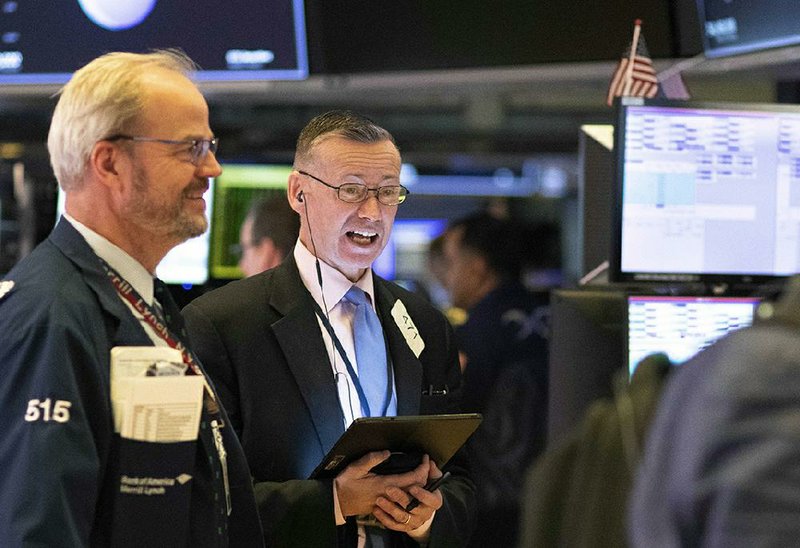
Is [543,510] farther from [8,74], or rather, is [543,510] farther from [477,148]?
[477,148]

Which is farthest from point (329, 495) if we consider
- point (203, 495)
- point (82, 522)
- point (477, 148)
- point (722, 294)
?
point (477, 148)

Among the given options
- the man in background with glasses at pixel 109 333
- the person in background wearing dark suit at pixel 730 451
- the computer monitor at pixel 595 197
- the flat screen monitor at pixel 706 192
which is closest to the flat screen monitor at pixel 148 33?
the computer monitor at pixel 595 197

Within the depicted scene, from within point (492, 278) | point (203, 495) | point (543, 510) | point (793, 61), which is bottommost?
point (492, 278)

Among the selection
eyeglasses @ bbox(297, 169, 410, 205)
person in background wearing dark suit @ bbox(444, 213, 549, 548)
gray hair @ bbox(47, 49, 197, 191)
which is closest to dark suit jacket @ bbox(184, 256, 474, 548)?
eyeglasses @ bbox(297, 169, 410, 205)

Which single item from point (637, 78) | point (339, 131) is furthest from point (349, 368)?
point (637, 78)

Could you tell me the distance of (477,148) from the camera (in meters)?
10.1

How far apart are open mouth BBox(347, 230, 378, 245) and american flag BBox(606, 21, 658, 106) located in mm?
1161

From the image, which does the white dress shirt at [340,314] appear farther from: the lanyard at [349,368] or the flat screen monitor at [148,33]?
the flat screen monitor at [148,33]

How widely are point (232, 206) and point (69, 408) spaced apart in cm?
289

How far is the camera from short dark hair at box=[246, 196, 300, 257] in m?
4.28

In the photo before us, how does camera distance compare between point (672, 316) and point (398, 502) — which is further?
point (672, 316)

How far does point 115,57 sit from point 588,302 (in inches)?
63.3

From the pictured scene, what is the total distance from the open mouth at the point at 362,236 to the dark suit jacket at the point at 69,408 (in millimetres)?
768

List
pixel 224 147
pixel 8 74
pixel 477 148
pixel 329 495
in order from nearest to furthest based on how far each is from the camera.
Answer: pixel 329 495 → pixel 8 74 → pixel 224 147 → pixel 477 148
